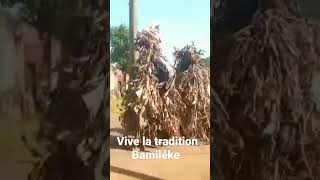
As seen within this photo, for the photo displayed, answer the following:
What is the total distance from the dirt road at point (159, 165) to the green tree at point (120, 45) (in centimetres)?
35

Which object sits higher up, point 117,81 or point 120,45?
point 120,45

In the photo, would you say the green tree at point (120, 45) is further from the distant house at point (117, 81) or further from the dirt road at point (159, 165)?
the dirt road at point (159, 165)

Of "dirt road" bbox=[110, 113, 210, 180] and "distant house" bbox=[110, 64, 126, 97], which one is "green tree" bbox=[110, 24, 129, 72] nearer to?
"distant house" bbox=[110, 64, 126, 97]

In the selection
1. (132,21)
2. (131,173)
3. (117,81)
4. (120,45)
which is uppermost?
(132,21)

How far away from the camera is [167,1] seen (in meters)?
3.79

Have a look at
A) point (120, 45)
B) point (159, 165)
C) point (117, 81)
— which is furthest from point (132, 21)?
point (159, 165)

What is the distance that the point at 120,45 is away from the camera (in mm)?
3793

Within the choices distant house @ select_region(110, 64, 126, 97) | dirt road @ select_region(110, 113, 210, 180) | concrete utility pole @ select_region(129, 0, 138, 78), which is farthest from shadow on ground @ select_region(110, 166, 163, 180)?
concrete utility pole @ select_region(129, 0, 138, 78)

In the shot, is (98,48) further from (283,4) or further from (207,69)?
(283,4)

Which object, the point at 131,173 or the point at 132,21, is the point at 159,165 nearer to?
the point at 131,173

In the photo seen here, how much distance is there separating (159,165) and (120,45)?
0.85 meters

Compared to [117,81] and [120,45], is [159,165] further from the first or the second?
[120,45]

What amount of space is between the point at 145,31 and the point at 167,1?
0.81 ft

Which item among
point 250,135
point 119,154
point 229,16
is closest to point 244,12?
point 229,16
